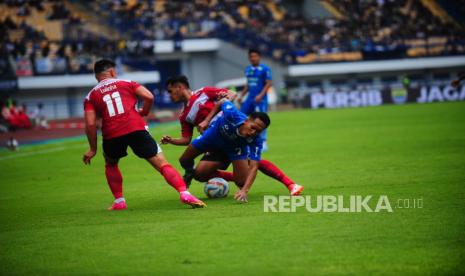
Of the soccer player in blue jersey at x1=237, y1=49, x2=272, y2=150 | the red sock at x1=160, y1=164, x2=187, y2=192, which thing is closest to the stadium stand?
the soccer player in blue jersey at x1=237, y1=49, x2=272, y2=150

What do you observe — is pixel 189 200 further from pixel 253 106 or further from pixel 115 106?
pixel 253 106

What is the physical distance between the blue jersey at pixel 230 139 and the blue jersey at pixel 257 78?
7466 mm

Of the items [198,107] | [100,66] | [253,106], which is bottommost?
[253,106]

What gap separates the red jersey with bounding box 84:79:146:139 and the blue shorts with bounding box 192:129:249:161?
132 centimetres

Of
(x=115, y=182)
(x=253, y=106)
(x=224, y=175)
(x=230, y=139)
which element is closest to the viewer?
(x=115, y=182)

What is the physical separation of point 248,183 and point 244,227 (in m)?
1.94

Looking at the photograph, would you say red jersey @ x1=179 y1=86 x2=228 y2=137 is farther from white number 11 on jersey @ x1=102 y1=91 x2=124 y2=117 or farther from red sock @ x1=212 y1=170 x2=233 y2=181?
white number 11 on jersey @ x1=102 y1=91 x2=124 y2=117

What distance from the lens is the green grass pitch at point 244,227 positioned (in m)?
6.16

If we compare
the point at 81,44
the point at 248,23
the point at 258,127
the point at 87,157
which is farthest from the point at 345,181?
the point at 248,23

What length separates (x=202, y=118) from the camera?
35.7 feet

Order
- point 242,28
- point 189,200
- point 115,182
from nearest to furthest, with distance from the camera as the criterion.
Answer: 1. point 189,200
2. point 115,182
3. point 242,28

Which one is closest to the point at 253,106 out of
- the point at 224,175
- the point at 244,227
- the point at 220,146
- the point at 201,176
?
the point at 224,175

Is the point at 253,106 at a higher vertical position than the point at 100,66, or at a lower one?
lower

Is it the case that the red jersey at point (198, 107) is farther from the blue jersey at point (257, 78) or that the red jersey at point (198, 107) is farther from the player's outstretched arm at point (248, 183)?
the blue jersey at point (257, 78)
